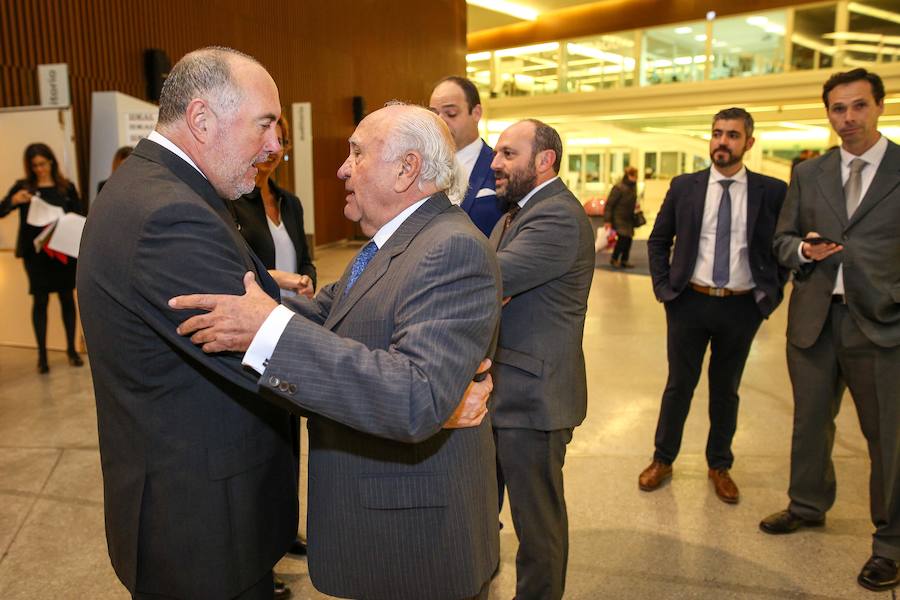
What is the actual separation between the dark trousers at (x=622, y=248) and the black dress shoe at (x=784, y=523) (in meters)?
9.02

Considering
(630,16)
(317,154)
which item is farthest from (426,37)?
(630,16)

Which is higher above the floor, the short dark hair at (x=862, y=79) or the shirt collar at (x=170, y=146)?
the short dark hair at (x=862, y=79)

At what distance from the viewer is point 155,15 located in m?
8.69

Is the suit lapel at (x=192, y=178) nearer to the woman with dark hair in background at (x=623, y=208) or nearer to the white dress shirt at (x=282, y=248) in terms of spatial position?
the white dress shirt at (x=282, y=248)

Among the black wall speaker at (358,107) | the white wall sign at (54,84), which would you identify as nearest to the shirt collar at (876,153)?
the white wall sign at (54,84)

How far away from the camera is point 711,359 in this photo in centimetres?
351

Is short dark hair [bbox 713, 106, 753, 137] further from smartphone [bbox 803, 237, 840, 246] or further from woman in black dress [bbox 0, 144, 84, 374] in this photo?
woman in black dress [bbox 0, 144, 84, 374]

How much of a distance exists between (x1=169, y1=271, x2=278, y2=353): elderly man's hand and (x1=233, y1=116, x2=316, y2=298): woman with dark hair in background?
1.41 meters

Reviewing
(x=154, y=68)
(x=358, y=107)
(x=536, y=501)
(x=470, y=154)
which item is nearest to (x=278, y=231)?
(x=470, y=154)

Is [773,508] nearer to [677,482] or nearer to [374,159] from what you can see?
[677,482]

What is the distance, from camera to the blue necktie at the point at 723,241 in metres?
3.35

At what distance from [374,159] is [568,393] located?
1.20 metres

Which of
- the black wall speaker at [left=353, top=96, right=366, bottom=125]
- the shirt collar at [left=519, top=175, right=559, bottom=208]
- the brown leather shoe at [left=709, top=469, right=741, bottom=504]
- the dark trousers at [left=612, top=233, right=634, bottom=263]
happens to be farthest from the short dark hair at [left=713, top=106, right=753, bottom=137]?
the black wall speaker at [left=353, top=96, right=366, bottom=125]

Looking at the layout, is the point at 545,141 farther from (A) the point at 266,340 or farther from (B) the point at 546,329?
(A) the point at 266,340
